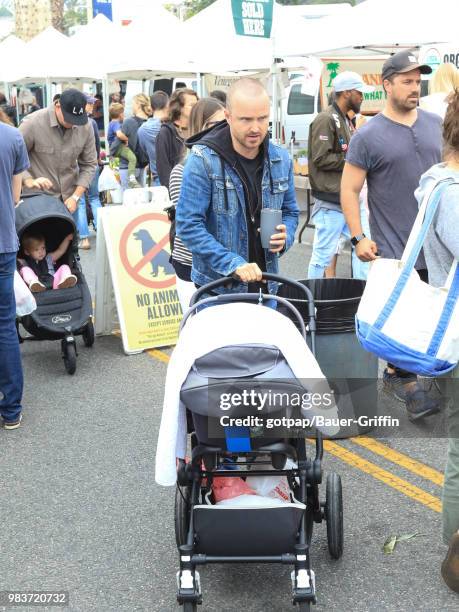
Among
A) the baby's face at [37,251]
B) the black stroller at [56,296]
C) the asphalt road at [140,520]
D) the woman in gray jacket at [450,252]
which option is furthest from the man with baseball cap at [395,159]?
the baby's face at [37,251]

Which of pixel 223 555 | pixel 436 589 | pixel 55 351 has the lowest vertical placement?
pixel 55 351

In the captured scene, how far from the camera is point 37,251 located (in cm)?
707

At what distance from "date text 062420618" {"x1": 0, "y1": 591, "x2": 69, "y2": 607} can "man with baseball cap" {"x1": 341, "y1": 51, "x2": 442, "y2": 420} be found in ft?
8.99

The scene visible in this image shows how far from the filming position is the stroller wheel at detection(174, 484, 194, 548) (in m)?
3.57

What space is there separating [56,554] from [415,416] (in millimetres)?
2540

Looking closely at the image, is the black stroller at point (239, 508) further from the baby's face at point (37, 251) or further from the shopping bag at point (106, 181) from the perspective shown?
the shopping bag at point (106, 181)

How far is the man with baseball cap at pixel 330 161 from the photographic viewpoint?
8.12m

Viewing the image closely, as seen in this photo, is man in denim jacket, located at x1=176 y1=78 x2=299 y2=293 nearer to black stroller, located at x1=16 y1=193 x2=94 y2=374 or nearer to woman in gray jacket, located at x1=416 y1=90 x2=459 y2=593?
woman in gray jacket, located at x1=416 y1=90 x2=459 y2=593

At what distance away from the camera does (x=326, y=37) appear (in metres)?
11.7

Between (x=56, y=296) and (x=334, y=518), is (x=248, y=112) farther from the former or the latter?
(x=56, y=296)

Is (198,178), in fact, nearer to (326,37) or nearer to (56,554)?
(56,554)

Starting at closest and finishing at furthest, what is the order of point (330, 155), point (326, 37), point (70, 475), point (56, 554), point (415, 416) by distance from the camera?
point (56, 554) < point (70, 475) < point (415, 416) < point (330, 155) < point (326, 37)

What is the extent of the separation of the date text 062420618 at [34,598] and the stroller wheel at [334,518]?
113 centimetres

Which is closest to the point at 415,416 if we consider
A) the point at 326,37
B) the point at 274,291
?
the point at 274,291
